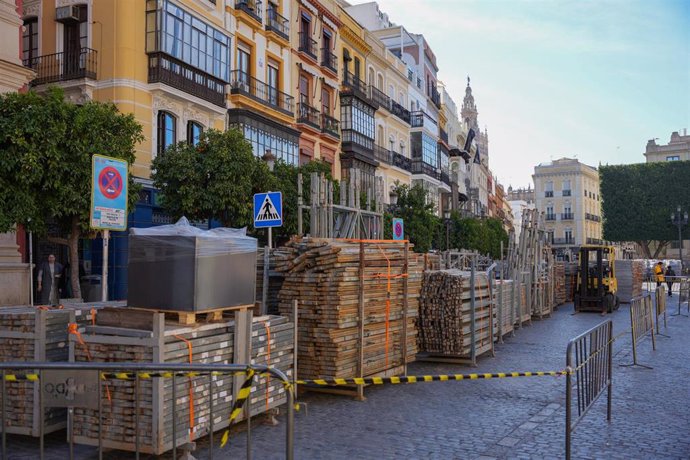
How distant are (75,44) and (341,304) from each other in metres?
16.6

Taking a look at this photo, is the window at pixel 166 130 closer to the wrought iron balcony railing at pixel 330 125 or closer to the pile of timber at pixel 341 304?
the wrought iron balcony railing at pixel 330 125

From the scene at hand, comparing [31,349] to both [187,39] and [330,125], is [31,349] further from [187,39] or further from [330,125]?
[330,125]

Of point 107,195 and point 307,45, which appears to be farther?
point 307,45

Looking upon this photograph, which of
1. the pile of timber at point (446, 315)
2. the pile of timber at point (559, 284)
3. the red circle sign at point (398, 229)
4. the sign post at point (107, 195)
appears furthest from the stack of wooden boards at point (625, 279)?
the sign post at point (107, 195)

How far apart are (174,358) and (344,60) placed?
3104cm

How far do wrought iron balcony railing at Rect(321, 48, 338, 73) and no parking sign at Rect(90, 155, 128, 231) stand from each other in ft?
80.6

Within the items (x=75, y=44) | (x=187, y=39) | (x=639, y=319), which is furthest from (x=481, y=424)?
(x=75, y=44)

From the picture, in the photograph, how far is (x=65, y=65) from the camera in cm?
2089

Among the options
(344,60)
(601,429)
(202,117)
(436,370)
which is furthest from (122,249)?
(344,60)

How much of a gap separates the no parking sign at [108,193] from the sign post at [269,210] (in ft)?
13.6

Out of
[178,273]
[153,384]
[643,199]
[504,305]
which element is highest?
[643,199]

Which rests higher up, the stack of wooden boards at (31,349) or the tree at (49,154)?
the tree at (49,154)

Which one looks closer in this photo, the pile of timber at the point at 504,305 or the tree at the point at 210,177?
the pile of timber at the point at 504,305

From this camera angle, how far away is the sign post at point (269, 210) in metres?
12.4
